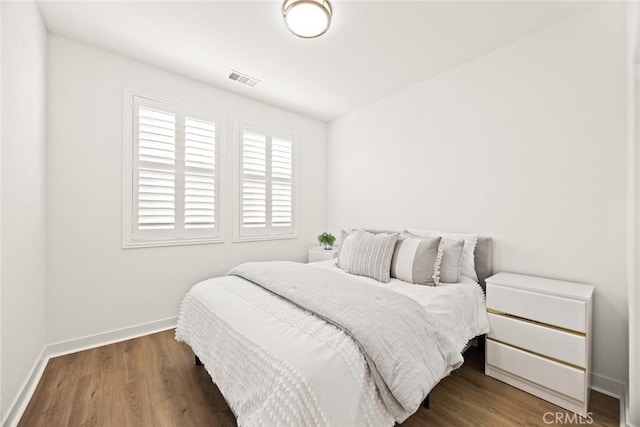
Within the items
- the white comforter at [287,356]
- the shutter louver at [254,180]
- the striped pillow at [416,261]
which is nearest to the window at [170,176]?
the shutter louver at [254,180]

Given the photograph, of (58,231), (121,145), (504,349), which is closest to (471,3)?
(504,349)

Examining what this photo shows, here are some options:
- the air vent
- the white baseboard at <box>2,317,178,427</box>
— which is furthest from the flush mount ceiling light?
the white baseboard at <box>2,317,178,427</box>

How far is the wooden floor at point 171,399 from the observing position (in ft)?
5.27

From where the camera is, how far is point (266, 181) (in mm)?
3674

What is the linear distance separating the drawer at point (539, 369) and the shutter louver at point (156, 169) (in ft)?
10.2

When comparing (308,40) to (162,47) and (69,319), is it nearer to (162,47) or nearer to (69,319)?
(162,47)

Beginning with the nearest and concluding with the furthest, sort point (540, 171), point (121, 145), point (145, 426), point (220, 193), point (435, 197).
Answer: point (145, 426) < point (540, 171) < point (121, 145) < point (435, 197) < point (220, 193)

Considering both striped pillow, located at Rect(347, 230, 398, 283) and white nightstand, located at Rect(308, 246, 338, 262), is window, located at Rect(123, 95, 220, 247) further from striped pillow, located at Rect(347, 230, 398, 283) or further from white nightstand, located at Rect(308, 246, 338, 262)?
striped pillow, located at Rect(347, 230, 398, 283)

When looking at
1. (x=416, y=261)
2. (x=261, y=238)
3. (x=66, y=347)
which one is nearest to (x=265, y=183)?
(x=261, y=238)

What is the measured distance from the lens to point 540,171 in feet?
7.20

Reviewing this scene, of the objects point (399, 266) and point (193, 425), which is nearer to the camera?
point (193, 425)

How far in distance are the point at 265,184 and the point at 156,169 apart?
1272mm

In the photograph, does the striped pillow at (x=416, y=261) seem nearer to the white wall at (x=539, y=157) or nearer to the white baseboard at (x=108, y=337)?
the white wall at (x=539, y=157)

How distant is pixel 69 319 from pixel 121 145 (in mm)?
1603
